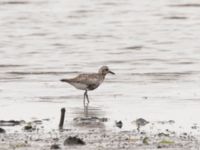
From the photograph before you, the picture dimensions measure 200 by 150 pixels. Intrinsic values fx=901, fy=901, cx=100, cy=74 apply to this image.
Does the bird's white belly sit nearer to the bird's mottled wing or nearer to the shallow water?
the bird's mottled wing

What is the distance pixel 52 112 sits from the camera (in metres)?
14.2

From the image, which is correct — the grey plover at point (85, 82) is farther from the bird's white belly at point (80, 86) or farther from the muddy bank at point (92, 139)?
the muddy bank at point (92, 139)

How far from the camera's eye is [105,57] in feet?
74.3

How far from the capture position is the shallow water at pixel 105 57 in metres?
14.8

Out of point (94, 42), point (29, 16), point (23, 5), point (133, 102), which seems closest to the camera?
point (133, 102)

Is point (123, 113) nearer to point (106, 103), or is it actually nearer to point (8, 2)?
point (106, 103)

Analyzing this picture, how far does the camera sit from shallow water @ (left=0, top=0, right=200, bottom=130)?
14.8 m

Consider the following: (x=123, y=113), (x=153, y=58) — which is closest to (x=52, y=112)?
(x=123, y=113)

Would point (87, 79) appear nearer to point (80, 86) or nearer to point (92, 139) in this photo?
point (80, 86)

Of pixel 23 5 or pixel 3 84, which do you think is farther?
pixel 23 5

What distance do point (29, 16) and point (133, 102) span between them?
16412 millimetres

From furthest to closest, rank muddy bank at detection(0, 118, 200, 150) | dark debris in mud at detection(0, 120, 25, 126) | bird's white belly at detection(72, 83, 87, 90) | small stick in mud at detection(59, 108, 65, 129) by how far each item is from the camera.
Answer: bird's white belly at detection(72, 83, 87, 90) < dark debris in mud at detection(0, 120, 25, 126) < small stick in mud at detection(59, 108, 65, 129) < muddy bank at detection(0, 118, 200, 150)

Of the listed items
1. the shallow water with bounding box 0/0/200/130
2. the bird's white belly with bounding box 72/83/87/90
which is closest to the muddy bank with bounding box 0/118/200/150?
the shallow water with bounding box 0/0/200/130

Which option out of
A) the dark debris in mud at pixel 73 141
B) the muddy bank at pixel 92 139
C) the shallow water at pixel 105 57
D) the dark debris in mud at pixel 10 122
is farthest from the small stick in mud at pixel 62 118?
the dark debris in mud at pixel 73 141
